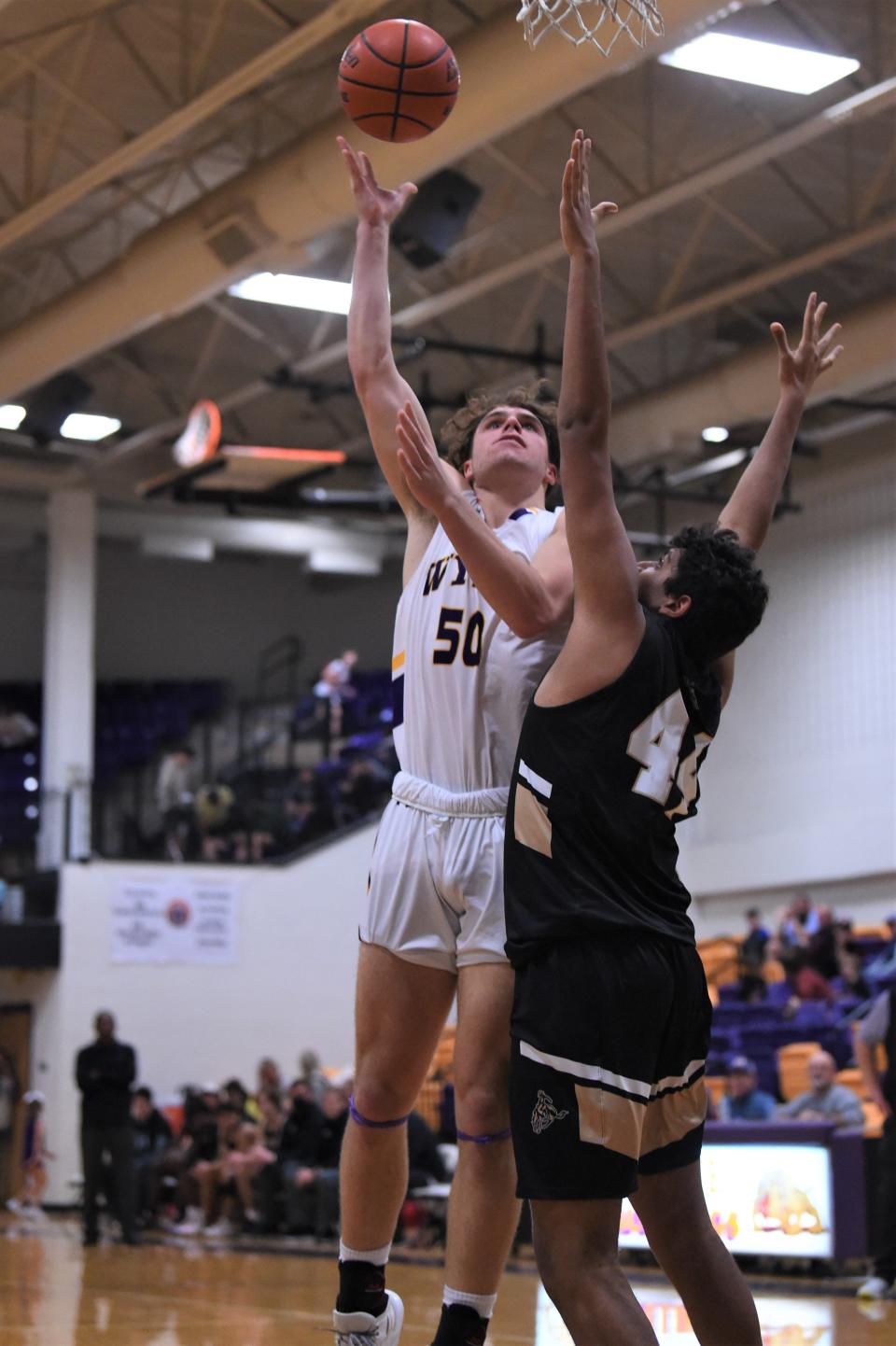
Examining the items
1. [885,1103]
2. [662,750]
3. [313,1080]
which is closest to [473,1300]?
[662,750]

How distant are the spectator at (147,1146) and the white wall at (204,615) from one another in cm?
1004

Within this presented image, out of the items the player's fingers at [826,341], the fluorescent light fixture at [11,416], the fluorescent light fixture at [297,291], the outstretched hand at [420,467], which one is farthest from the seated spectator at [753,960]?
the outstretched hand at [420,467]

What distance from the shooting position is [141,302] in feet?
52.2

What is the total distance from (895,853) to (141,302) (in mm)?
10530

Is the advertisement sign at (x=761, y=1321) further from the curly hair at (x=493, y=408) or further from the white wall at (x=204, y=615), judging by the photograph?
the white wall at (x=204, y=615)

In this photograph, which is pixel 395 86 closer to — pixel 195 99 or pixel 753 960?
pixel 195 99

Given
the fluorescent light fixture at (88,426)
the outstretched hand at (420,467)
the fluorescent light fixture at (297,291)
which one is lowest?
the outstretched hand at (420,467)

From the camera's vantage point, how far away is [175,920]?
21141mm

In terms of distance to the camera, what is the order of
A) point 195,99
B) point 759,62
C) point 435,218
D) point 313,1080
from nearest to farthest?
1. point 759,62
2. point 195,99
3. point 435,218
4. point 313,1080

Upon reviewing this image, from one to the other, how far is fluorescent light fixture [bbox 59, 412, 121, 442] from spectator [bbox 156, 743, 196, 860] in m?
4.44

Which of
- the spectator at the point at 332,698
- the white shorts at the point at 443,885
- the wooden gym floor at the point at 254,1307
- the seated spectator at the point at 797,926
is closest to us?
the white shorts at the point at 443,885

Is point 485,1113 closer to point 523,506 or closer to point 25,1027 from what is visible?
point 523,506

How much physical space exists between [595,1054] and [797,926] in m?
16.4

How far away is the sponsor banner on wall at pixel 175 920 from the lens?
20891 mm
